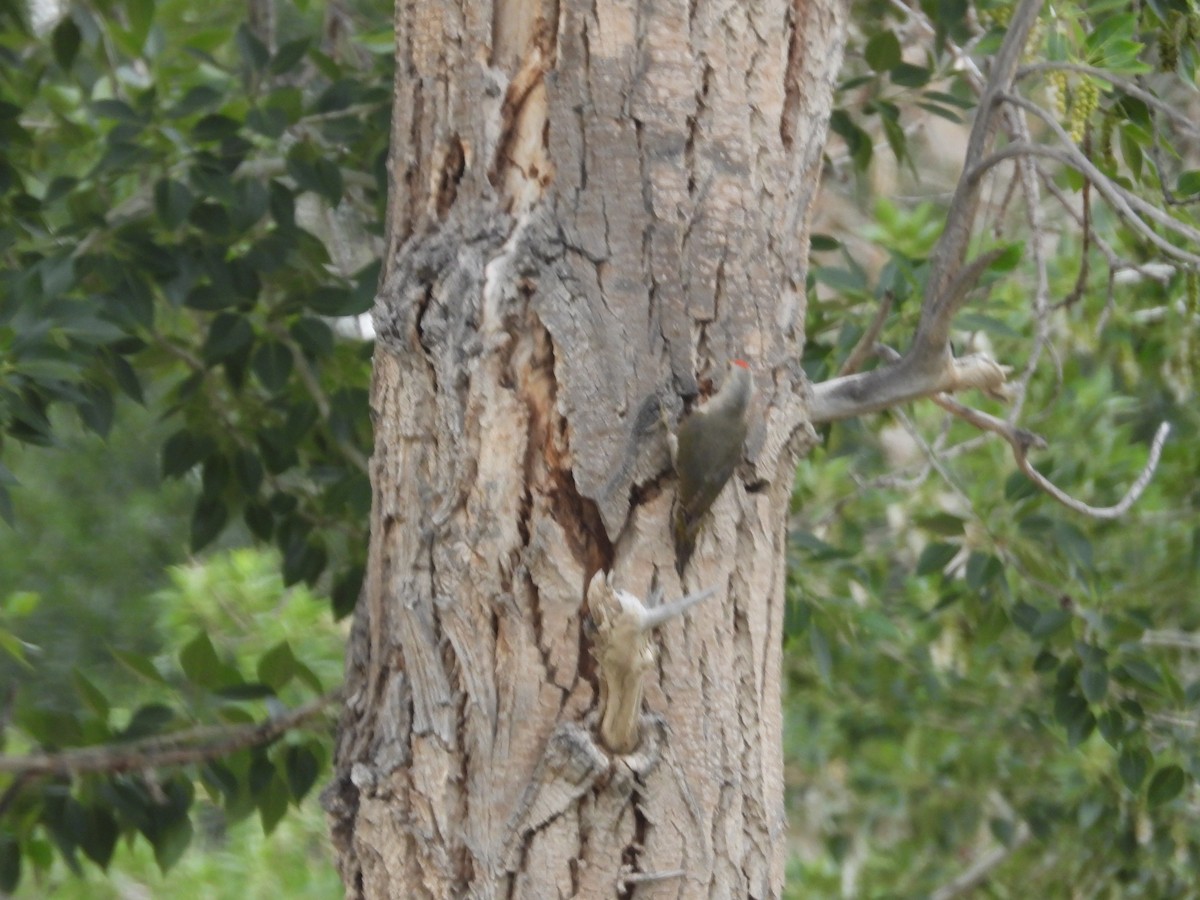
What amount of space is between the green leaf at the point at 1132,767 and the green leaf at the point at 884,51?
1.05 meters

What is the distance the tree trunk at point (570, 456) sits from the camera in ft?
3.51

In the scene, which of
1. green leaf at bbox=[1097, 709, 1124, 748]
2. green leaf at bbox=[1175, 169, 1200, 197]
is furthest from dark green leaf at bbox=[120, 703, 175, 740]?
green leaf at bbox=[1175, 169, 1200, 197]

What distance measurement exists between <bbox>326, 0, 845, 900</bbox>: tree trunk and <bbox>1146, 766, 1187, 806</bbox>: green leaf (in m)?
1.16

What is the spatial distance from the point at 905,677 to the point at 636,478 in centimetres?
219

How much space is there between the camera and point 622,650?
1.00 meters

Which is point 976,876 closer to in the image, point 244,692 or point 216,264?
point 244,692

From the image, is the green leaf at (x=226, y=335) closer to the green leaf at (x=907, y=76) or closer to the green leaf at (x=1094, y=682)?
the green leaf at (x=907, y=76)

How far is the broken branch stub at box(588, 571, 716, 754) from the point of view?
994mm

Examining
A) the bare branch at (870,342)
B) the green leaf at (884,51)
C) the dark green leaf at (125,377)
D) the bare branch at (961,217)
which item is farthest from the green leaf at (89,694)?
the green leaf at (884,51)

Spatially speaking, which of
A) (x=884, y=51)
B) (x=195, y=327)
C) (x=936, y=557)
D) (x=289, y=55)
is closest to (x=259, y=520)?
(x=195, y=327)

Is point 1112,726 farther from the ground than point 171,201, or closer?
closer

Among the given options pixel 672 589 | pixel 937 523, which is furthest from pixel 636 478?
pixel 937 523

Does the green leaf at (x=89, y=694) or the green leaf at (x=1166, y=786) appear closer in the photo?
the green leaf at (x=89, y=694)

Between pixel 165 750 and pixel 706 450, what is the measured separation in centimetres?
103
